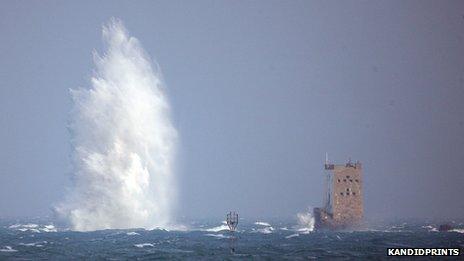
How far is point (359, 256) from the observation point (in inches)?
2904

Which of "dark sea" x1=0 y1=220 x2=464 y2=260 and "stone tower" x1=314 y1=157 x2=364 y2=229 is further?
"stone tower" x1=314 y1=157 x2=364 y2=229

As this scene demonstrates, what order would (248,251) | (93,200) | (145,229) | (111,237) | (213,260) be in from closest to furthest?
(213,260)
(248,251)
(111,237)
(93,200)
(145,229)

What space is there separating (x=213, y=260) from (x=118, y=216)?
166 feet

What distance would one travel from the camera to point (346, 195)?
127562mm

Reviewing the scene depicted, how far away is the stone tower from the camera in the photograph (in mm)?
127562

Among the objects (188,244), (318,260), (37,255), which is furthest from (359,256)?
(37,255)

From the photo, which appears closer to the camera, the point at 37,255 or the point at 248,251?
the point at 37,255

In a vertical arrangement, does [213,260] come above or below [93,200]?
below

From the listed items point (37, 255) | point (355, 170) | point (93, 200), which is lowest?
point (37, 255)

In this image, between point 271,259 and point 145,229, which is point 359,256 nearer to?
point 271,259

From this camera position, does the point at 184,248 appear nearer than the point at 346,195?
Yes

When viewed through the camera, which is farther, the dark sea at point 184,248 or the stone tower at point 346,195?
the stone tower at point 346,195

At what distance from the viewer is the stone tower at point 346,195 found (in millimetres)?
127562

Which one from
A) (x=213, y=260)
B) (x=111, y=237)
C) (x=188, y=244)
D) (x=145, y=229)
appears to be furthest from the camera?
(x=145, y=229)
